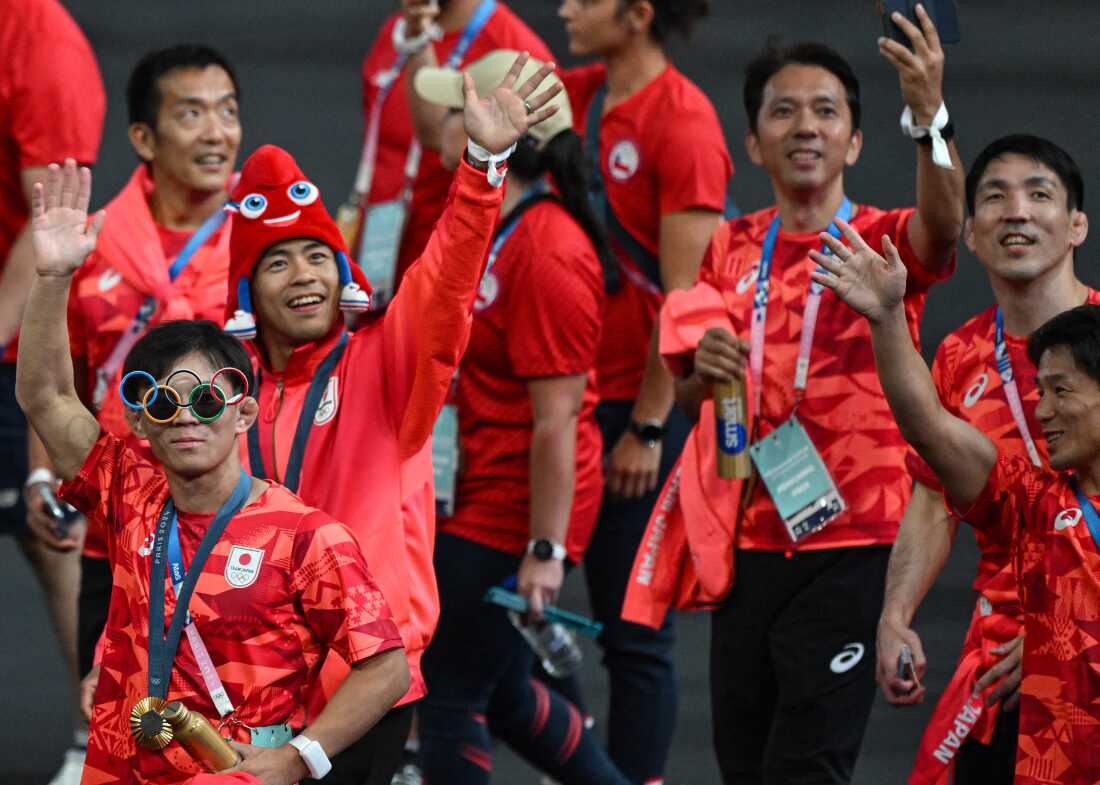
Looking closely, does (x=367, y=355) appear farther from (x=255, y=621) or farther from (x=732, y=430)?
(x=732, y=430)

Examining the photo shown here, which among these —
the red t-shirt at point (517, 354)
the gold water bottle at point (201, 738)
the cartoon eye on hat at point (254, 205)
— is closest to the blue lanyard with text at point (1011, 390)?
the red t-shirt at point (517, 354)

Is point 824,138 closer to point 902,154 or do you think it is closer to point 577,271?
point 577,271

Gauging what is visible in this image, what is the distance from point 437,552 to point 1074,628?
169cm

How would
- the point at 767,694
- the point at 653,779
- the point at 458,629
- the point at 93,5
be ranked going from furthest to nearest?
1. the point at 93,5
2. the point at 653,779
3. the point at 458,629
4. the point at 767,694

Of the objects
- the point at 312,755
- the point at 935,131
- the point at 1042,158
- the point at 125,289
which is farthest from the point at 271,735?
the point at 1042,158

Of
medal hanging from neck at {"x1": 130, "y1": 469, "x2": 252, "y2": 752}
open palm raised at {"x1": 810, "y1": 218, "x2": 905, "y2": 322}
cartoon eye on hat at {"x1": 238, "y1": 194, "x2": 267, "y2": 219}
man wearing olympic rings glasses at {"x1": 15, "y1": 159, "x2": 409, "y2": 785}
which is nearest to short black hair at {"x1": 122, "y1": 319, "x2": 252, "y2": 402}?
man wearing olympic rings glasses at {"x1": 15, "y1": 159, "x2": 409, "y2": 785}

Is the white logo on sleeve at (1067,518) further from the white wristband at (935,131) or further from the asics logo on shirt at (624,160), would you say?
the asics logo on shirt at (624,160)

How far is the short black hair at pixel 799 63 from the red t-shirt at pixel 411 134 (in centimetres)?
96

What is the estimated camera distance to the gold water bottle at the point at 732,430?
4121mm

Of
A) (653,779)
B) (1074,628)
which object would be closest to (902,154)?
(653,779)

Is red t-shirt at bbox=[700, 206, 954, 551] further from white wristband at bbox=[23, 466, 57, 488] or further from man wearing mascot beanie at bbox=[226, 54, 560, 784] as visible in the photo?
white wristband at bbox=[23, 466, 57, 488]

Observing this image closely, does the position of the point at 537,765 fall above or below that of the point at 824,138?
below

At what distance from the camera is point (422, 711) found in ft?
15.1

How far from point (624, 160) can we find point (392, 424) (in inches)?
72.0
